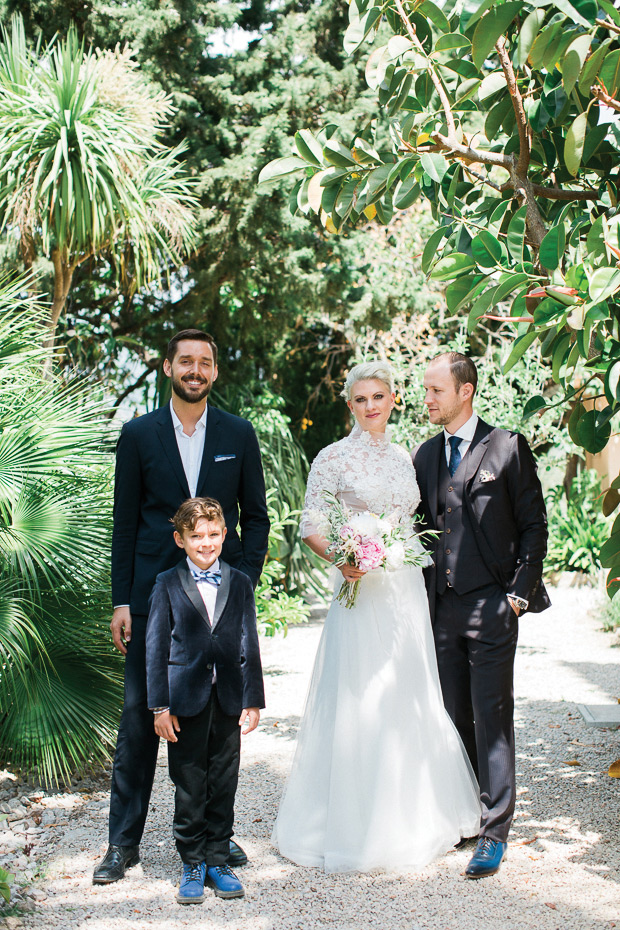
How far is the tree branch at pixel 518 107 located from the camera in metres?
3.06

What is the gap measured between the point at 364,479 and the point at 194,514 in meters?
0.85

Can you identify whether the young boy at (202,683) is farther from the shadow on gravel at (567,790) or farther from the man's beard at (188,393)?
the shadow on gravel at (567,790)

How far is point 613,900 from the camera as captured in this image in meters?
3.10

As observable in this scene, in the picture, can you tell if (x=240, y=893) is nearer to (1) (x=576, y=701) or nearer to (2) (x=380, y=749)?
(2) (x=380, y=749)

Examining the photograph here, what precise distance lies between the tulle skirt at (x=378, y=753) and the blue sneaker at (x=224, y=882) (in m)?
0.34

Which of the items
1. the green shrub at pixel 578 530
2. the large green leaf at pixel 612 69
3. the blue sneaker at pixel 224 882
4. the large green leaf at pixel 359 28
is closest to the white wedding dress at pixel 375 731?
the blue sneaker at pixel 224 882

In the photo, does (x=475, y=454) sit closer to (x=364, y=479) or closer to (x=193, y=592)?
(x=364, y=479)

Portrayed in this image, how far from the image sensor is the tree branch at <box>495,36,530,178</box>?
3057 millimetres

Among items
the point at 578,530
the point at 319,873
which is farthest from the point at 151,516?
the point at 578,530

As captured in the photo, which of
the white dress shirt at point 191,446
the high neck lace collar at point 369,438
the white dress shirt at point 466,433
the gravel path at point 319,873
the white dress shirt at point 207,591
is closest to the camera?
the gravel path at point 319,873

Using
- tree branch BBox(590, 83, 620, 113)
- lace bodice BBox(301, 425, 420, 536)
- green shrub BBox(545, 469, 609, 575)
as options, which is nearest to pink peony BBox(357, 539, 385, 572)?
lace bodice BBox(301, 425, 420, 536)

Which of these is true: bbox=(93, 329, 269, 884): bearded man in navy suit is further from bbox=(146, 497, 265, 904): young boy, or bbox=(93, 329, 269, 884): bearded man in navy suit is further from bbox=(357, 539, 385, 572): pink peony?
bbox=(357, 539, 385, 572): pink peony

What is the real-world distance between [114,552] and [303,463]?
7.48m

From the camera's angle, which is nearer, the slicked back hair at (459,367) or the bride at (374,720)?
the bride at (374,720)
